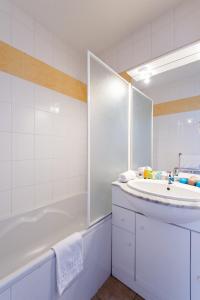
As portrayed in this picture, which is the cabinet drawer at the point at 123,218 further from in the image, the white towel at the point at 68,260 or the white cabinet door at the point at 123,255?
the white towel at the point at 68,260

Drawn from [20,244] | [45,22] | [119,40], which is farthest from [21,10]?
[20,244]

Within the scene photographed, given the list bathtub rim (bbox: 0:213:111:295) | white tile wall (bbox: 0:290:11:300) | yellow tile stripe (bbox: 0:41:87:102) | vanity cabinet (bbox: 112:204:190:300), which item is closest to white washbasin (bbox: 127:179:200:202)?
vanity cabinet (bbox: 112:204:190:300)

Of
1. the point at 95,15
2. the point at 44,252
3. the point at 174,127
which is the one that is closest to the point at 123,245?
the point at 44,252

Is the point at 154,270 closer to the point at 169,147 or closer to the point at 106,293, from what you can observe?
the point at 106,293

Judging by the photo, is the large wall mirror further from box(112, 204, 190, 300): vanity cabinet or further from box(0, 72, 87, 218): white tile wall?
box(0, 72, 87, 218): white tile wall

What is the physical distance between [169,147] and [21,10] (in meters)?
1.92

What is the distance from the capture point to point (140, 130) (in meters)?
1.79

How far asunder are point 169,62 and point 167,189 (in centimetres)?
121

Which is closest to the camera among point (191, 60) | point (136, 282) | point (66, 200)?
point (136, 282)

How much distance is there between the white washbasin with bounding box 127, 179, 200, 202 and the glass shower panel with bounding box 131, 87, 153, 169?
374 mm

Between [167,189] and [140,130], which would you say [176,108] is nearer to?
[140,130]

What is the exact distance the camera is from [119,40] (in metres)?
1.69

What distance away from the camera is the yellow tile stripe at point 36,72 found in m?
1.38

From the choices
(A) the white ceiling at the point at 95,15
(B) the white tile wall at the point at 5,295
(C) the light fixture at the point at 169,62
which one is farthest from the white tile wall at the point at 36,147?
(C) the light fixture at the point at 169,62
